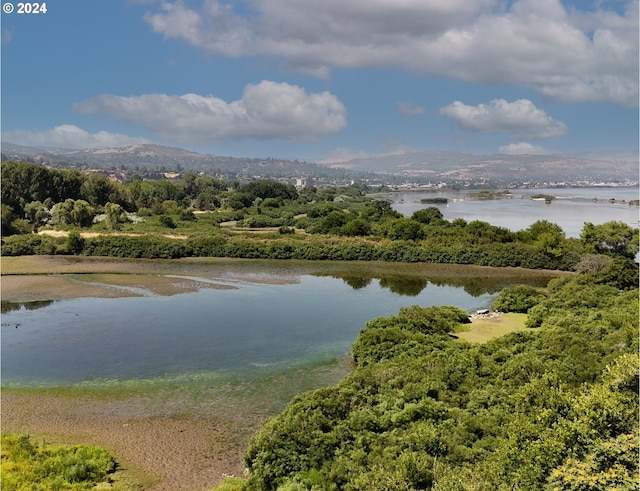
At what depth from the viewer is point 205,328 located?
2769 cm

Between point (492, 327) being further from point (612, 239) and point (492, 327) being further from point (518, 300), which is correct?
point (612, 239)

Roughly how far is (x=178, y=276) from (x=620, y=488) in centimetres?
3800

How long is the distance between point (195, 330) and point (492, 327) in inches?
620

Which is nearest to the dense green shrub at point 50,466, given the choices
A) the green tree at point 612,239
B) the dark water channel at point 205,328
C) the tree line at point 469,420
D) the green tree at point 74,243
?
the tree line at point 469,420

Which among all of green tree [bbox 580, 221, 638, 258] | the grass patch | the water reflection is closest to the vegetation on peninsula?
the grass patch

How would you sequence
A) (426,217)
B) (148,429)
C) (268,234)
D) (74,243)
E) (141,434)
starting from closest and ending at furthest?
1. (141,434)
2. (148,429)
3. (74,243)
4. (268,234)
5. (426,217)

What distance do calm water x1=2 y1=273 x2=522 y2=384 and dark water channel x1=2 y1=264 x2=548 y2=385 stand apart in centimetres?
5

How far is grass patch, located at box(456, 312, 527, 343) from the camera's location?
2461 cm

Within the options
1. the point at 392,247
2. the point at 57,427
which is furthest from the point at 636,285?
the point at 57,427

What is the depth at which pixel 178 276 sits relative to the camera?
42031 mm

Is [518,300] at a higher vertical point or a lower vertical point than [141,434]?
higher

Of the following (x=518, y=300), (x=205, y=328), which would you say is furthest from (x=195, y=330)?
(x=518, y=300)

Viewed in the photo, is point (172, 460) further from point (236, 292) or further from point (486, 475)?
point (236, 292)

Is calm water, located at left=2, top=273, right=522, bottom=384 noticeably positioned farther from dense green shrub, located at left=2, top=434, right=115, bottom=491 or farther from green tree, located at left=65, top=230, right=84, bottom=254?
green tree, located at left=65, top=230, right=84, bottom=254
